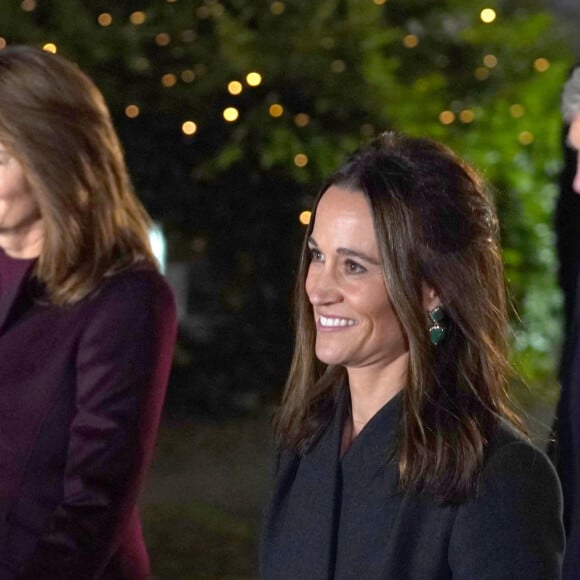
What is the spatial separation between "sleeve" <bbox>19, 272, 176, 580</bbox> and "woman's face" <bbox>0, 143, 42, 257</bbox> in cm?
25

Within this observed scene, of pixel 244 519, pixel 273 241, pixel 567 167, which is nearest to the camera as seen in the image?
pixel 567 167

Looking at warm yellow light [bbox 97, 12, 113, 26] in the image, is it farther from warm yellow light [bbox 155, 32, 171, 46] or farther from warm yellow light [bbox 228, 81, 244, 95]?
warm yellow light [bbox 228, 81, 244, 95]

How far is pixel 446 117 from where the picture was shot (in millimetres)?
8930

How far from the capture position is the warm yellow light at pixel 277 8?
8.12 meters

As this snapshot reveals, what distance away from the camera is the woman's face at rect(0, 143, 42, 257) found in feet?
10.3

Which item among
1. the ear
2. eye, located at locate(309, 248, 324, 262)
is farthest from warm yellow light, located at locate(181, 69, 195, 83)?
the ear

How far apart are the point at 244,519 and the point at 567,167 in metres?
4.10

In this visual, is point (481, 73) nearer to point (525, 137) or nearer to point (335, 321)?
point (525, 137)

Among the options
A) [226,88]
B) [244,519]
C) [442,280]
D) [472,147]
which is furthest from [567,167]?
[472,147]

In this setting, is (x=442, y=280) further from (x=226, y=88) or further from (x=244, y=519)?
(x=226, y=88)

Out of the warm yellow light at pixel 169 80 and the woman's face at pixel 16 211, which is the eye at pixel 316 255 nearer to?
the woman's face at pixel 16 211

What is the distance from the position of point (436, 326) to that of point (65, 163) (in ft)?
3.11

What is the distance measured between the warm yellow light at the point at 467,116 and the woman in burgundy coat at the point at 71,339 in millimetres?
5951

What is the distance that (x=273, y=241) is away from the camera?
891 cm
